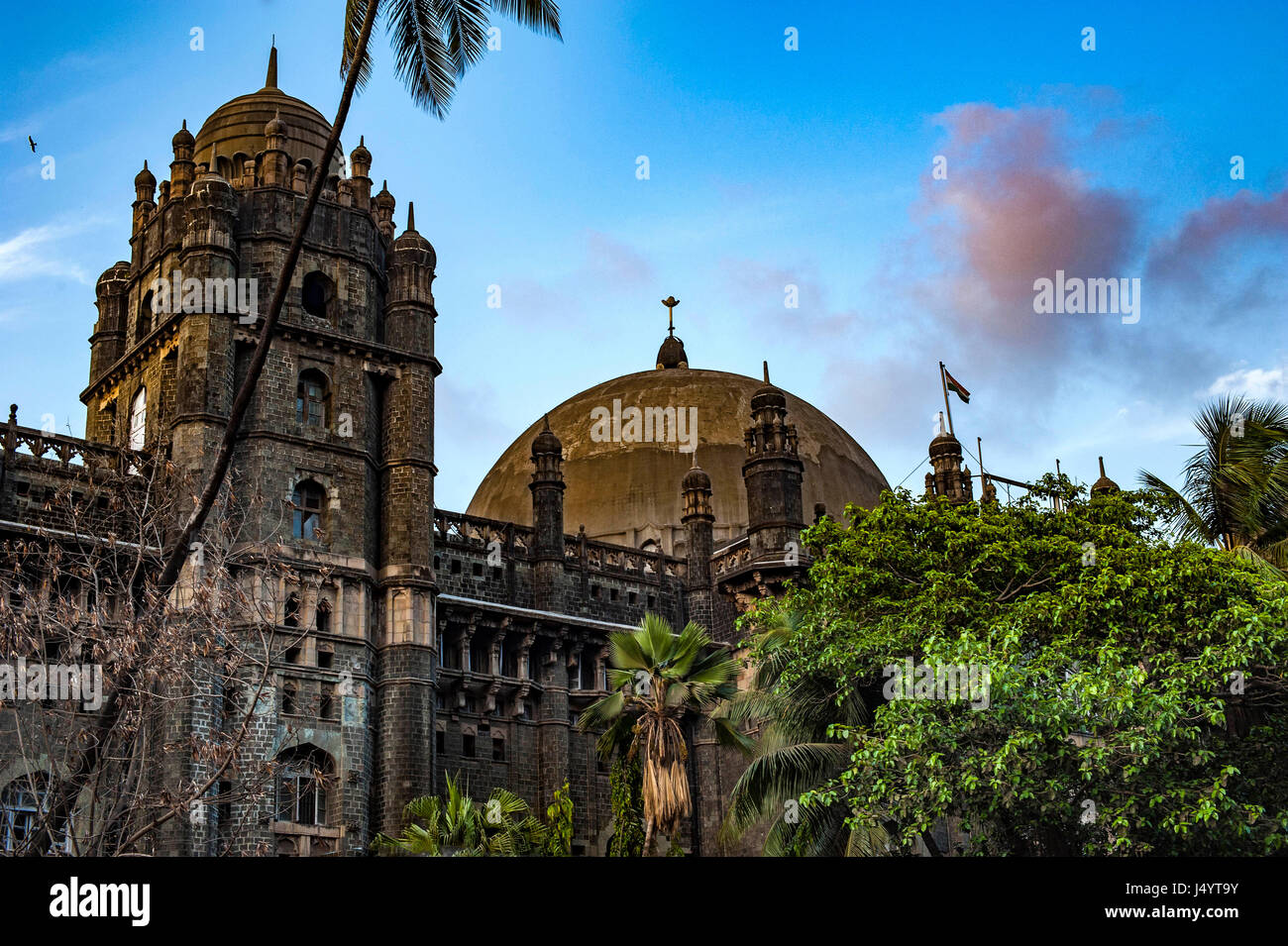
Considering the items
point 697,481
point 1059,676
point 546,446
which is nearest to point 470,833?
point 1059,676

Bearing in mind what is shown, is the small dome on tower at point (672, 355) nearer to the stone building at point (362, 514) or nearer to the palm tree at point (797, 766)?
the stone building at point (362, 514)

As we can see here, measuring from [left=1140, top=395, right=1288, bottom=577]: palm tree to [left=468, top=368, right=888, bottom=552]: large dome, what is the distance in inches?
931

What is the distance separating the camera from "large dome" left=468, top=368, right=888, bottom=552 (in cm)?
5791

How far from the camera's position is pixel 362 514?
42.5m

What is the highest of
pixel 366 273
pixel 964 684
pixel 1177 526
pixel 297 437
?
pixel 366 273

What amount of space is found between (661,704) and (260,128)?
981 inches

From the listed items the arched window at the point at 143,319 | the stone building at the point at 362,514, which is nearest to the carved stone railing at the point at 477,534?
the stone building at the point at 362,514

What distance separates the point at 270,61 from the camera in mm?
49469

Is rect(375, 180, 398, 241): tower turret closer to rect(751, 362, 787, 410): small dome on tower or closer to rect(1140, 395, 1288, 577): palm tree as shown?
rect(751, 362, 787, 410): small dome on tower

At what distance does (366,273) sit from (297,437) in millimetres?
6100

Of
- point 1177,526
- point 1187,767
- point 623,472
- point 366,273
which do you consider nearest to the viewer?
point 1187,767

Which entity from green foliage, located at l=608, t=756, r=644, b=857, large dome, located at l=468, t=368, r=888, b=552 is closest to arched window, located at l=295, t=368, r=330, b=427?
large dome, located at l=468, t=368, r=888, b=552
